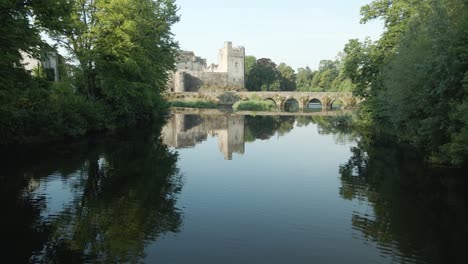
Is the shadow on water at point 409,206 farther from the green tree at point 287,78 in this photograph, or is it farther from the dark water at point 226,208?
the green tree at point 287,78

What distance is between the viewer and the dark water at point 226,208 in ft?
28.9

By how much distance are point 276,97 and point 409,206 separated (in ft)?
223

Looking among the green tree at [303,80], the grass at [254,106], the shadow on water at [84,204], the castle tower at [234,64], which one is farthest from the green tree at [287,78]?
the shadow on water at [84,204]

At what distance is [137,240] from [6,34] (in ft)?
30.0

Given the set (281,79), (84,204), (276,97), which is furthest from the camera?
(281,79)

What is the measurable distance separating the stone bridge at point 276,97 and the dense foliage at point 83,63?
43.6 metres

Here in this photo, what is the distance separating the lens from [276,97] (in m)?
79.7

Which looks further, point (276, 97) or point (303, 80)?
point (303, 80)

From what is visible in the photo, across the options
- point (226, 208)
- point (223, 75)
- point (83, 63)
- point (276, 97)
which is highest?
point (223, 75)

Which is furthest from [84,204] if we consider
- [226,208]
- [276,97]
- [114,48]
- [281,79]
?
[281,79]

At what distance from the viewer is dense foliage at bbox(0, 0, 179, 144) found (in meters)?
15.5

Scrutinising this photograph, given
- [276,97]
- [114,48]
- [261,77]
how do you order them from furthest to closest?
[261,77] → [276,97] → [114,48]

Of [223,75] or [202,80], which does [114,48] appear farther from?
[223,75]

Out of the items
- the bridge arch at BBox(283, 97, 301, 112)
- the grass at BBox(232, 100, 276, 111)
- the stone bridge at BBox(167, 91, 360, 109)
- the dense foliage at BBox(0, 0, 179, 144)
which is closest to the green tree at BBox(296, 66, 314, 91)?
the bridge arch at BBox(283, 97, 301, 112)
